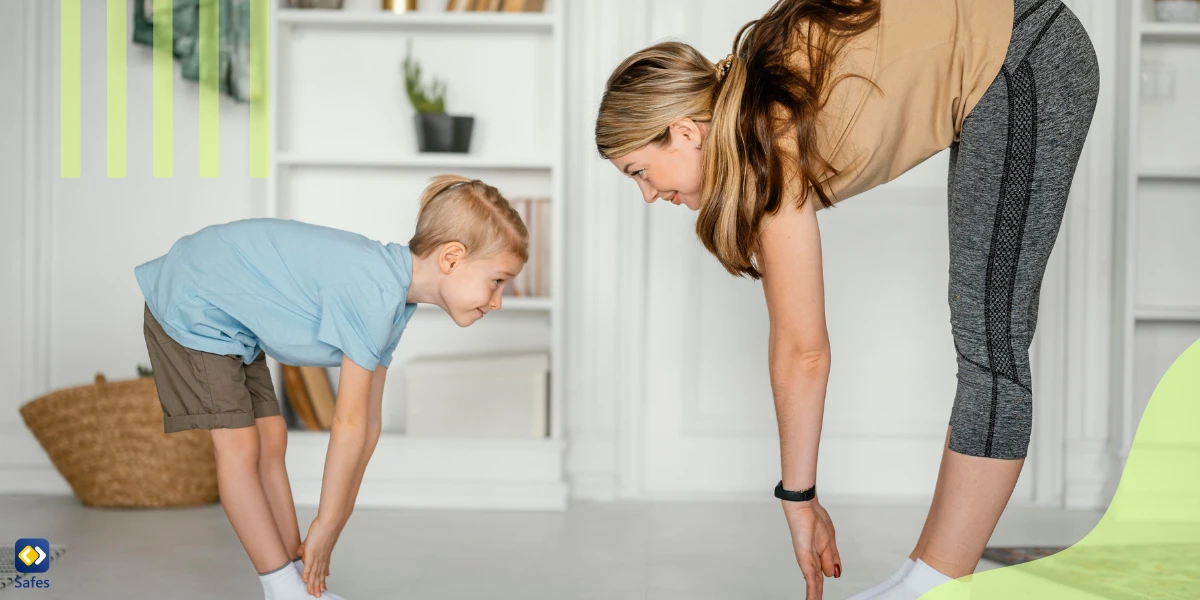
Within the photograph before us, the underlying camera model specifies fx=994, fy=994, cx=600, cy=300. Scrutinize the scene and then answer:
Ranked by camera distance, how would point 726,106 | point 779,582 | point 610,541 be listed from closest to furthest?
point 726,106 → point 779,582 → point 610,541

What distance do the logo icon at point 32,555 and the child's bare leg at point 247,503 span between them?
0.55 m

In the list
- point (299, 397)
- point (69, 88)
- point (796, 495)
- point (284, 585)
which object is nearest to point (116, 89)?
point (69, 88)

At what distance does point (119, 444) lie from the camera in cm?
222

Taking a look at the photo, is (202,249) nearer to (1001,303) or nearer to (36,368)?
(1001,303)

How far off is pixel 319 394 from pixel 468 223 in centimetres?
116

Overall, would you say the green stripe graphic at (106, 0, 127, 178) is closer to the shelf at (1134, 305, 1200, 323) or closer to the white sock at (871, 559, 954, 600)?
the white sock at (871, 559, 954, 600)

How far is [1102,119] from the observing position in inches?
96.0

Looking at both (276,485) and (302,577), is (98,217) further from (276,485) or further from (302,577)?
(302,577)

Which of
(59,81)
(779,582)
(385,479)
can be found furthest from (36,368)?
(779,582)

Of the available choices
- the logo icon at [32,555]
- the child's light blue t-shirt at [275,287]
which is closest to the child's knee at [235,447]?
the child's light blue t-shirt at [275,287]

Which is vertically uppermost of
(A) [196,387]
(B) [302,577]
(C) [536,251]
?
(C) [536,251]

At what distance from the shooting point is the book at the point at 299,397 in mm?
2428

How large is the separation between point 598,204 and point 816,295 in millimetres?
1351

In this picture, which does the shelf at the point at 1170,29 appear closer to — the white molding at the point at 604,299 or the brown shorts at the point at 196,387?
the white molding at the point at 604,299
